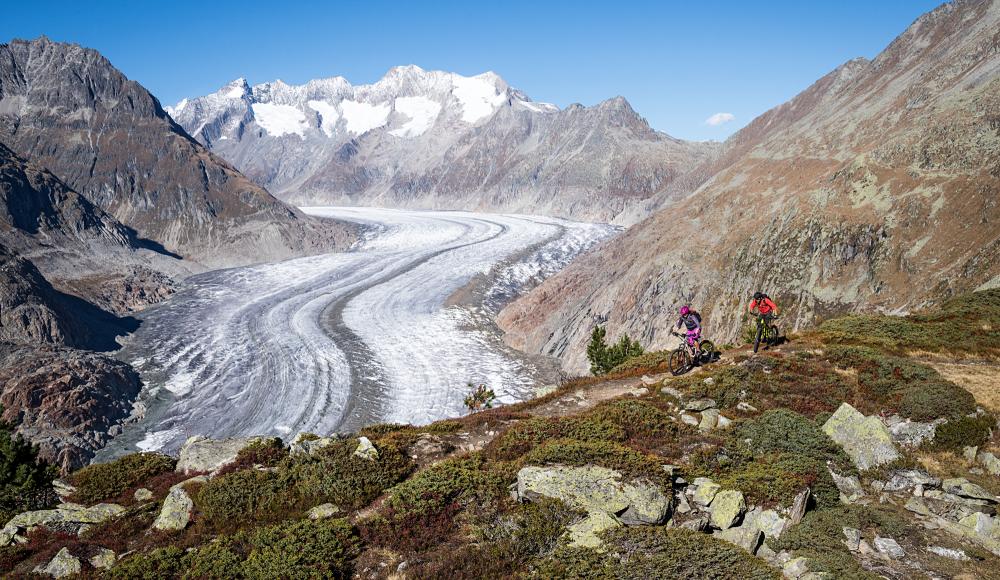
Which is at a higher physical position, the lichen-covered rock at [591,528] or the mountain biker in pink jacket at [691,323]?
the mountain biker in pink jacket at [691,323]

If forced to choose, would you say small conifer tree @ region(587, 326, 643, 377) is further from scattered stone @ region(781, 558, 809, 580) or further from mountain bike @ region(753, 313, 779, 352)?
scattered stone @ region(781, 558, 809, 580)

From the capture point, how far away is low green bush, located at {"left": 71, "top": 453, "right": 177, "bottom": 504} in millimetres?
13039

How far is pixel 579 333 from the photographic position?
5453cm

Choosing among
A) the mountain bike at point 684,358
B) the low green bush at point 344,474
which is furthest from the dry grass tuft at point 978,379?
the low green bush at point 344,474

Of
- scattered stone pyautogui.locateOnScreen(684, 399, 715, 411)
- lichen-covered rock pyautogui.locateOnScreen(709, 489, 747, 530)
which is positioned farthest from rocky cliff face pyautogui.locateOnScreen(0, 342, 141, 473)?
lichen-covered rock pyautogui.locateOnScreen(709, 489, 747, 530)

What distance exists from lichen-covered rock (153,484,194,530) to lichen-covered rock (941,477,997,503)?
17167 millimetres

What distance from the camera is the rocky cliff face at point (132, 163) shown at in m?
117

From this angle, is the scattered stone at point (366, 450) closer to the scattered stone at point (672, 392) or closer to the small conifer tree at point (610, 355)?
the scattered stone at point (672, 392)

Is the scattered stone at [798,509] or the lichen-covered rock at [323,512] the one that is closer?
the scattered stone at [798,509]

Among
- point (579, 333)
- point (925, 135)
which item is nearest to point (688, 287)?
point (579, 333)

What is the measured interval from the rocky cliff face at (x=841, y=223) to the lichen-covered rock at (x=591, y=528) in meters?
34.7

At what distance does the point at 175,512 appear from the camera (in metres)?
11.4

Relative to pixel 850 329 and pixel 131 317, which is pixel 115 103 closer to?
pixel 131 317

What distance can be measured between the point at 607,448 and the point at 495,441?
3.83 meters
